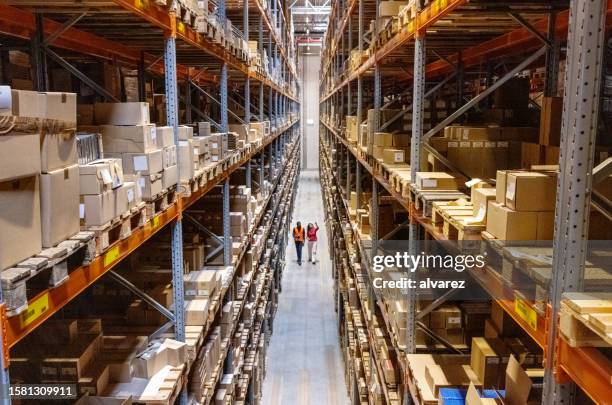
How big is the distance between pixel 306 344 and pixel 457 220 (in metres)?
8.59

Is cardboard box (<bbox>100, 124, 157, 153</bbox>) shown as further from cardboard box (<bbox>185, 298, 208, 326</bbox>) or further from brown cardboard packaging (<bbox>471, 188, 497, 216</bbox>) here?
brown cardboard packaging (<bbox>471, 188, 497, 216</bbox>)

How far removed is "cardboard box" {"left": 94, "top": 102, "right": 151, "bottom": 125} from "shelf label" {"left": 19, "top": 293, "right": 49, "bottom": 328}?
5.55ft

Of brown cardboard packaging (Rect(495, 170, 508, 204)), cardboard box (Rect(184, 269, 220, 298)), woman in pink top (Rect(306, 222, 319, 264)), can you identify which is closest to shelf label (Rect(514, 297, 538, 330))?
brown cardboard packaging (Rect(495, 170, 508, 204))

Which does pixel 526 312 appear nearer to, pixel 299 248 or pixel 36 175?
pixel 36 175

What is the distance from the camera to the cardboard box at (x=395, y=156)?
18.6 feet

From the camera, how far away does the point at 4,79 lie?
4094mm

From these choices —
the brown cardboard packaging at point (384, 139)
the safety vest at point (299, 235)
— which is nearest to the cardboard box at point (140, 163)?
the brown cardboard packaging at point (384, 139)

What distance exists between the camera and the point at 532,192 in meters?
2.66

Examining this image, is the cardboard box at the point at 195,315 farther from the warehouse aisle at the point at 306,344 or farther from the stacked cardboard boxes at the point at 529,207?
the warehouse aisle at the point at 306,344

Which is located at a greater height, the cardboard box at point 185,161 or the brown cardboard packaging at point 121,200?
the cardboard box at point 185,161

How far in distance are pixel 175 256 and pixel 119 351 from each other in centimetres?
81

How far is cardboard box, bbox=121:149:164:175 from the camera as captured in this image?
11.6 feet

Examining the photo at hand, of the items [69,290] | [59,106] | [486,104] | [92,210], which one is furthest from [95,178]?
[486,104]

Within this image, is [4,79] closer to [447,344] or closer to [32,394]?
[32,394]
